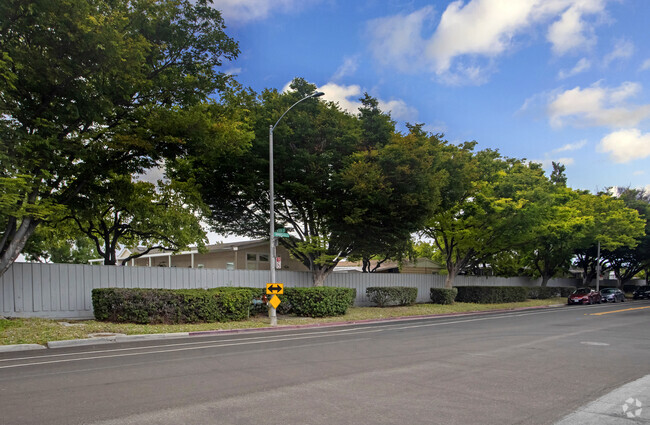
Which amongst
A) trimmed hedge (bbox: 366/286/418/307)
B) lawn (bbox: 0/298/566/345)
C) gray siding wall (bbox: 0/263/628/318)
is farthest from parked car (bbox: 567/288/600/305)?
gray siding wall (bbox: 0/263/628/318)

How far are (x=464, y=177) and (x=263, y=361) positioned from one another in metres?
20.9

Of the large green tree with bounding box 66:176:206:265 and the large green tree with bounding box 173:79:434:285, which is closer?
the large green tree with bounding box 66:176:206:265

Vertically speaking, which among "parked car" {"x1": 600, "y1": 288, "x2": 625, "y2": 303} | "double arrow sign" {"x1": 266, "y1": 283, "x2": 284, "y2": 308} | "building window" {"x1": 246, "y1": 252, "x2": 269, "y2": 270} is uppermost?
"building window" {"x1": 246, "y1": 252, "x2": 269, "y2": 270}

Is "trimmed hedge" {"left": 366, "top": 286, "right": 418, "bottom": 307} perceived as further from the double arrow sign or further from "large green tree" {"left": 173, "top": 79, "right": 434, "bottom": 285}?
the double arrow sign

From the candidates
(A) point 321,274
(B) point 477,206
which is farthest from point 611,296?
(A) point 321,274

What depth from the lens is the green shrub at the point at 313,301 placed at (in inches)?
850

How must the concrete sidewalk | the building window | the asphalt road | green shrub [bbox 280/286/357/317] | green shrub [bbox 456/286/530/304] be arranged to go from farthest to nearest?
the building window, green shrub [bbox 456/286/530/304], green shrub [bbox 280/286/357/317], the asphalt road, the concrete sidewalk

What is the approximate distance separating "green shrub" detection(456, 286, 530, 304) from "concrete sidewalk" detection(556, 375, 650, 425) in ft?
89.3

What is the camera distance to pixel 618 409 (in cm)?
622

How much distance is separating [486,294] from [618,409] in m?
29.3

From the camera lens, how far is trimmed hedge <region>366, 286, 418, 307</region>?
27.4 metres

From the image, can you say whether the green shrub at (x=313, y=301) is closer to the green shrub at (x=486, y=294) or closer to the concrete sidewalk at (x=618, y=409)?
the concrete sidewalk at (x=618, y=409)

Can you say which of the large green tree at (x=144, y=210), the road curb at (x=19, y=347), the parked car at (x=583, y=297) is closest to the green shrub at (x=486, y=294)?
the parked car at (x=583, y=297)

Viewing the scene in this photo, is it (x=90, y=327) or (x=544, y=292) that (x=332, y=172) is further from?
(x=544, y=292)
